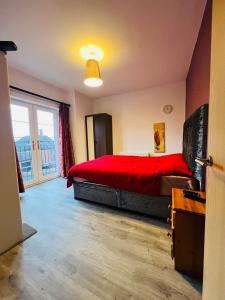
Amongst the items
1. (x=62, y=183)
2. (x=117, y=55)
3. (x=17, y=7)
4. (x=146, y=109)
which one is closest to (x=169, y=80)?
(x=146, y=109)

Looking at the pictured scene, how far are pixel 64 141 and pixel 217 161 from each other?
3.94m

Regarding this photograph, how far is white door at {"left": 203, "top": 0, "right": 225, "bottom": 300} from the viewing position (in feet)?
2.12

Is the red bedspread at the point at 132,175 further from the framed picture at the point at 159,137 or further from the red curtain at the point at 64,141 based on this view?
the framed picture at the point at 159,137

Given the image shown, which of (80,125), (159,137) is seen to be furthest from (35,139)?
(159,137)

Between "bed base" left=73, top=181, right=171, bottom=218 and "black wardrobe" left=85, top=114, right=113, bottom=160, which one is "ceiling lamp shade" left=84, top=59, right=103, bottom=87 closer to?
"bed base" left=73, top=181, right=171, bottom=218

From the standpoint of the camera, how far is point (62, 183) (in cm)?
376

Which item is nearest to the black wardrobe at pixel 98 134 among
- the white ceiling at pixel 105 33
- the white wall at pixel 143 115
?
the white wall at pixel 143 115

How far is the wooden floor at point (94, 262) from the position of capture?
1.11m

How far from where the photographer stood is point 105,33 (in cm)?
199

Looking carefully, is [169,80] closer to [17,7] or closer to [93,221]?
[17,7]

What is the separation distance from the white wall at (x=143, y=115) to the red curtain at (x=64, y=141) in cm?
131

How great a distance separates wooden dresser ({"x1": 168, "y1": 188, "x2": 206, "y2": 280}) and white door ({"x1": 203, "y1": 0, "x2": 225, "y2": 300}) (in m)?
0.36

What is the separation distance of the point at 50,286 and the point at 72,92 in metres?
Answer: 4.24

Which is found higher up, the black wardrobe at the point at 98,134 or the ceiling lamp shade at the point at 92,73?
the ceiling lamp shade at the point at 92,73
